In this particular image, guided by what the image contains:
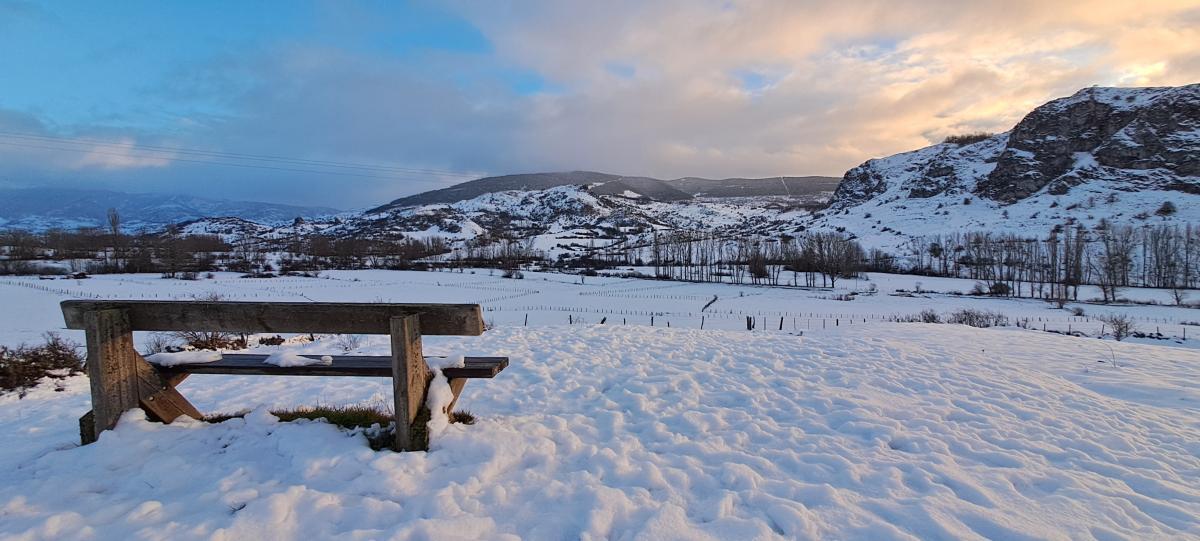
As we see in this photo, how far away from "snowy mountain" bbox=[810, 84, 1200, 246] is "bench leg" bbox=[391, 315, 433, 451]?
12231 cm

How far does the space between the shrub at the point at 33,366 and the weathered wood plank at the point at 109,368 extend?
5320mm

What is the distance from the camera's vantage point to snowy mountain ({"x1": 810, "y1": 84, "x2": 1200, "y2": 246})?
331 feet

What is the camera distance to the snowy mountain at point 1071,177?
101 metres

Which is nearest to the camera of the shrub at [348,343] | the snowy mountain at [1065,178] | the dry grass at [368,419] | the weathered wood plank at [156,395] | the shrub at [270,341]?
the dry grass at [368,419]

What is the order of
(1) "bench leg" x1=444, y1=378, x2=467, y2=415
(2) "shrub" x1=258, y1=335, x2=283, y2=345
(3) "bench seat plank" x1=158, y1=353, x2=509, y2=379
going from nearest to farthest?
(3) "bench seat plank" x1=158, y1=353, x2=509, y2=379 < (1) "bench leg" x1=444, y1=378, x2=467, y2=415 < (2) "shrub" x1=258, y1=335, x2=283, y2=345

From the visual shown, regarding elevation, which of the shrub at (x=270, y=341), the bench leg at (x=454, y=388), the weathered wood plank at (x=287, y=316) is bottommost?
the shrub at (x=270, y=341)

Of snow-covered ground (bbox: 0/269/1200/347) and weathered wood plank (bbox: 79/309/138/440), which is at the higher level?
weathered wood plank (bbox: 79/309/138/440)

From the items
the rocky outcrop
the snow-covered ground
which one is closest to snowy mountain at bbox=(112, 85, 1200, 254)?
the rocky outcrop

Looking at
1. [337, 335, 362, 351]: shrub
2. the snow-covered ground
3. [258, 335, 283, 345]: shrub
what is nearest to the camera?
[337, 335, 362, 351]: shrub

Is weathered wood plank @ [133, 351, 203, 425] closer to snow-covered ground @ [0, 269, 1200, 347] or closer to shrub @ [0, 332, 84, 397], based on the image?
shrub @ [0, 332, 84, 397]

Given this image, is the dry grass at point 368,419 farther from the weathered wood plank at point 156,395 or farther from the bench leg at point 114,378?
the bench leg at point 114,378

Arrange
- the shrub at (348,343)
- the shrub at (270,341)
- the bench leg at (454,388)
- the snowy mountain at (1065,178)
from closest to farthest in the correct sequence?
1. the bench leg at (454,388)
2. the shrub at (348,343)
3. the shrub at (270,341)
4. the snowy mountain at (1065,178)

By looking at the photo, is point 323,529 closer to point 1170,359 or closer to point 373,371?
point 373,371

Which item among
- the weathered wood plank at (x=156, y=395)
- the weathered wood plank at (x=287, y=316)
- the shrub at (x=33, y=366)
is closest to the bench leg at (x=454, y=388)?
the weathered wood plank at (x=287, y=316)
